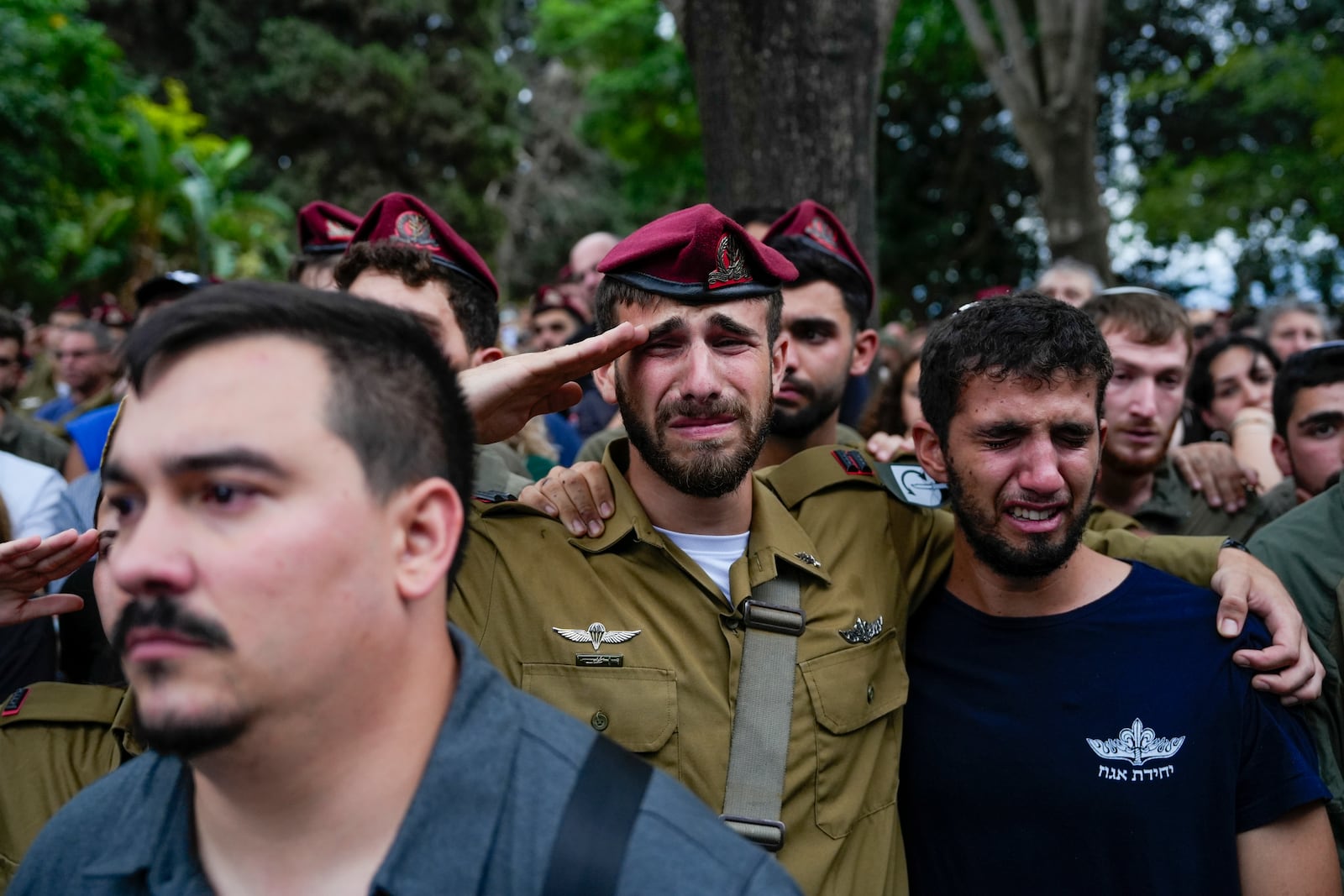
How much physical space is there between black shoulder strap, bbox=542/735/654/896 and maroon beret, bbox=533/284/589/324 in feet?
18.8

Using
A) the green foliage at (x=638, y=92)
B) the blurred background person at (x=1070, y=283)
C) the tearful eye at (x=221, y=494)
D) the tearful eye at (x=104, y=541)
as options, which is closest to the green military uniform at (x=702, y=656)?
the tearful eye at (x=104, y=541)

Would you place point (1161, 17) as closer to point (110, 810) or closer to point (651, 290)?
point (651, 290)

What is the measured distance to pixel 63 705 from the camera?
238cm

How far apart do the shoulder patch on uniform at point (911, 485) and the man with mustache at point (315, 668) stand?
1.67 metres

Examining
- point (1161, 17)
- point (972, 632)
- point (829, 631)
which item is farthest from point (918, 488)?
point (1161, 17)

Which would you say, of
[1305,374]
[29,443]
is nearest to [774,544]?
[1305,374]

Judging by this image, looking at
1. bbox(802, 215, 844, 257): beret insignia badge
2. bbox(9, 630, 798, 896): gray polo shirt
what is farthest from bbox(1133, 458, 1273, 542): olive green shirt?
bbox(9, 630, 798, 896): gray polo shirt

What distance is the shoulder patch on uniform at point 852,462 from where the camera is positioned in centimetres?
311

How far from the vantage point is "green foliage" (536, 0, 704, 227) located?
778 inches

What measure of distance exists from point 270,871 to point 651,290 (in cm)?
155

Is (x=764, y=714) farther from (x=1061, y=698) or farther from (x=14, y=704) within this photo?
(x=14, y=704)

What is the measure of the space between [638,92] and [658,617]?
18798 mm

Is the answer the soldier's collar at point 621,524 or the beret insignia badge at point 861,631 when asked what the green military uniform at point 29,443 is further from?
the beret insignia badge at point 861,631

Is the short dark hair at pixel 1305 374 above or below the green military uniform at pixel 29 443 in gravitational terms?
below
